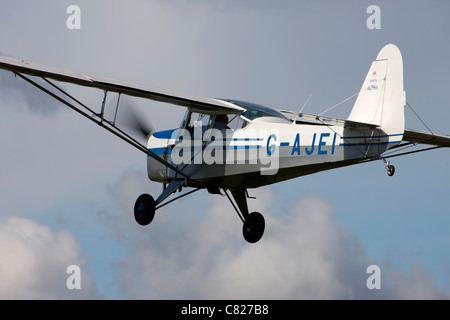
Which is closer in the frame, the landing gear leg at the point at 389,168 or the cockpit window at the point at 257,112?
the landing gear leg at the point at 389,168

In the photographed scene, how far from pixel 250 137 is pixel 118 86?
2.57 m

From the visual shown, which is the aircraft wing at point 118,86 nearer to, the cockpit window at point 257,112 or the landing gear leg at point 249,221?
the cockpit window at point 257,112

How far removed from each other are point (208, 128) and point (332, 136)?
2.88 meters

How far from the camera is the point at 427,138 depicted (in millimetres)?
18531

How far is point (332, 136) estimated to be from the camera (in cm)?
1584

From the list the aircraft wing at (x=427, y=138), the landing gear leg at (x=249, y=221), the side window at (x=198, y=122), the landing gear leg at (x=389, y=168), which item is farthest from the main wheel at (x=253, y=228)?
the landing gear leg at (x=389, y=168)

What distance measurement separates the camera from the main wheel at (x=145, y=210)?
61.8 ft

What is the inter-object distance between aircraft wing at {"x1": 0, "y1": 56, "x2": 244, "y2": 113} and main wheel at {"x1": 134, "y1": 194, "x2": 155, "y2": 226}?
2.16 metres

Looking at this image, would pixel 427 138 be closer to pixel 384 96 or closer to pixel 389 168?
pixel 384 96

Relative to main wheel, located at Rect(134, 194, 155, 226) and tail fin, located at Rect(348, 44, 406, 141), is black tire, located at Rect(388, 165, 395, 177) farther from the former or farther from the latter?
main wheel, located at Rect(134, 194, 155, 226)

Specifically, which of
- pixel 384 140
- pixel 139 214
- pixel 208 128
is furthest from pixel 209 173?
pixel 384 140

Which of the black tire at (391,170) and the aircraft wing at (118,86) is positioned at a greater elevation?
the aircraft wing at (118,86)

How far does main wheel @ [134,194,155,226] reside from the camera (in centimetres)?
1884

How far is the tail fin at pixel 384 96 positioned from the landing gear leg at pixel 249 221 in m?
3.44
